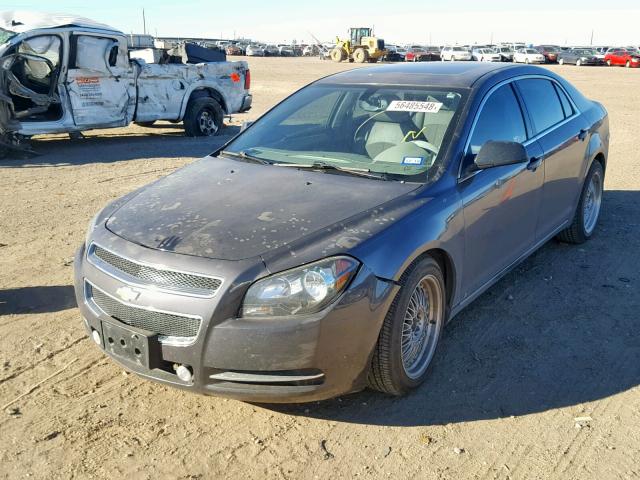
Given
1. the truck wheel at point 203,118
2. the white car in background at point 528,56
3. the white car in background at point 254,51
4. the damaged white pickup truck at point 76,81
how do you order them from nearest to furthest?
the damaged white pickup truck at point 76,81 → the truck wheel at point 203,118 → the white car in background at point 528,56 → the white car in background at point 254,51

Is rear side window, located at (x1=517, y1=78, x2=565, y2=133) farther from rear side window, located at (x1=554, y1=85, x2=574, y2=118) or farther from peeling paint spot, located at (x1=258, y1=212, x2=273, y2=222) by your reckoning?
peeling paint spot, located at (x1=258, y1=212, x2=273, y2=222)

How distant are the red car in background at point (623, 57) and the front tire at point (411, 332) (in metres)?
52.8

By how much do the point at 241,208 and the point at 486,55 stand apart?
60.6 meters

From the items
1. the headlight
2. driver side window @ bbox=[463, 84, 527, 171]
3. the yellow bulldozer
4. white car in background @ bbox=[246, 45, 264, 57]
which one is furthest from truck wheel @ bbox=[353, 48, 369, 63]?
the headlight

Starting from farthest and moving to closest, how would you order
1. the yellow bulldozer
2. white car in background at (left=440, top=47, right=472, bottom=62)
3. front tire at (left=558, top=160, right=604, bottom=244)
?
1. white car in background at (left=440, top=47, right=472, bottom=62)
2. the yellow bulldozer
3. front tire at (left=558, top=160, right=604, bottom=244)

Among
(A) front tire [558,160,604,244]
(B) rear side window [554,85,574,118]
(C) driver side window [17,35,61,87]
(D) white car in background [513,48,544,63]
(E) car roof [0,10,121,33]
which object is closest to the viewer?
(B) rear side window [554,85,574,118]

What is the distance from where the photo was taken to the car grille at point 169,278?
9.80 feet

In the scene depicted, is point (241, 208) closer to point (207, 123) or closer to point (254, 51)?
point (207, 123)

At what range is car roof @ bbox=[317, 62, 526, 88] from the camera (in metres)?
4.50

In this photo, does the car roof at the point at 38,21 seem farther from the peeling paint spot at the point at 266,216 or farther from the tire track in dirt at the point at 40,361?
the peeling paint spot at the point at 266,216

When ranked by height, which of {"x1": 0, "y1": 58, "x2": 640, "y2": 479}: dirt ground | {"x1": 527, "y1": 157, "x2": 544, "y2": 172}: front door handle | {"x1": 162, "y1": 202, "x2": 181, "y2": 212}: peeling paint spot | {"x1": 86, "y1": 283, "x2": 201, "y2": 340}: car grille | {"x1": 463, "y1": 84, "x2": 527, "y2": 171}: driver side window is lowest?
{"x1": 0, "y1": 58, "x2": 640, "y2": 479}: dirt ground

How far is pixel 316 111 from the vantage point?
479cm

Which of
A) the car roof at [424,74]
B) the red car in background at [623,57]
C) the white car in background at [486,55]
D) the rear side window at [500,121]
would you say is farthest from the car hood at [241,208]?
the white car in background at [486,55]

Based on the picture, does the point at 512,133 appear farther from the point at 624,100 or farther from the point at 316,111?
the point at 624,100
